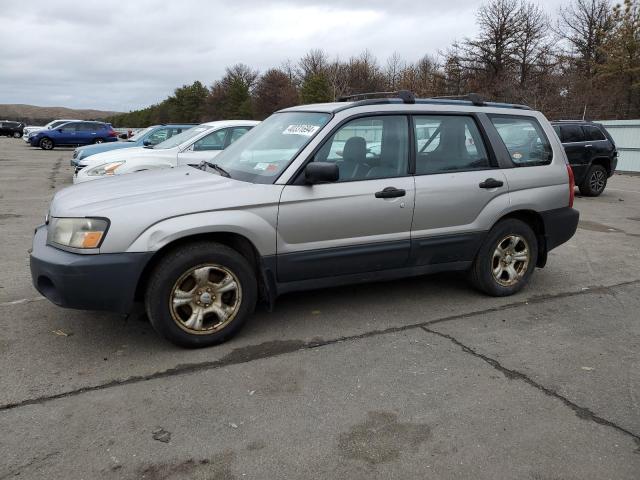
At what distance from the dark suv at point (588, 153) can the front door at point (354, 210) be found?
33.3 ft

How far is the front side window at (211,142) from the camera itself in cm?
1005

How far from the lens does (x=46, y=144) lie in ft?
106

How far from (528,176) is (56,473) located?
4446 mm

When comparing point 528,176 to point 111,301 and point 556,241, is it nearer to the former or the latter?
point 556,241

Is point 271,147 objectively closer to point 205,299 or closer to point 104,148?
point 205,299

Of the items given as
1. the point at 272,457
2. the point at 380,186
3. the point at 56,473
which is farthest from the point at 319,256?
the point at 56,473

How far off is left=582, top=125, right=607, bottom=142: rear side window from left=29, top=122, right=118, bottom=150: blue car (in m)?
27.2

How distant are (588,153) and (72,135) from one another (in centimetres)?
2926

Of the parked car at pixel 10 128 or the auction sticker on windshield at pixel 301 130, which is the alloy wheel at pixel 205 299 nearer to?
the auction sticker on windshield at pixel 301 130

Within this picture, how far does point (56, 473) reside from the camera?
102 inches

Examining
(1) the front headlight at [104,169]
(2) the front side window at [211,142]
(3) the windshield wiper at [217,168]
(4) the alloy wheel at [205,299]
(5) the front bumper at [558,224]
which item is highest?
(2) the front side window at [211,142]

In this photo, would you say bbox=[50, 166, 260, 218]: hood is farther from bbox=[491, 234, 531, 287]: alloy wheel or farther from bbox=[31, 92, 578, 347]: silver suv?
bbox=[491, 234, 531, 287]: alloy wheel

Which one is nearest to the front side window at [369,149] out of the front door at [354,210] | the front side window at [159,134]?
the front door at [354,210]

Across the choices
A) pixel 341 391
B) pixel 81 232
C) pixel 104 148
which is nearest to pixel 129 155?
pixel 104 148
